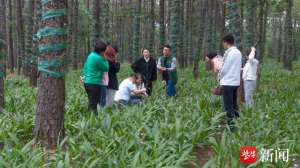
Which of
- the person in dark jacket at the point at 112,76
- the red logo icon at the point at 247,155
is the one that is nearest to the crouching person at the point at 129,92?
the person in dark jacket at the point at 112,76

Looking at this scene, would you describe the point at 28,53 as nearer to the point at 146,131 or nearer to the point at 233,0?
the point at 233,0

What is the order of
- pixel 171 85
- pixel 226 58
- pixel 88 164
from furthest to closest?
pixel 171 85 → pixel 226 58 → pixel 88 164

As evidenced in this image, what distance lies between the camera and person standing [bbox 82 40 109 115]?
348 inches

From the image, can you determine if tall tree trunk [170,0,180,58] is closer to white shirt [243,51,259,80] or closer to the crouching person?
white shirt [243,51,259,80]

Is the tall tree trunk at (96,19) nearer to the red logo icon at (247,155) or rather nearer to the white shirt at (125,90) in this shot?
the white shirt at (125,90)

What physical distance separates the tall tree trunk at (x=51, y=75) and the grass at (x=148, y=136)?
281 millimetres

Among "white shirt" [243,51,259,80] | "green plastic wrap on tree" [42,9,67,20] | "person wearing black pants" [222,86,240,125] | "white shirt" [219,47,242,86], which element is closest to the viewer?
"green plastic wrap on tree" [42,9,67,20]

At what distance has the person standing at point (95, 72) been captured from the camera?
8844 millimetres

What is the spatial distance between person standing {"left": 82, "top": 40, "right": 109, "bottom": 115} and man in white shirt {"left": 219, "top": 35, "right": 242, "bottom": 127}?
229cm

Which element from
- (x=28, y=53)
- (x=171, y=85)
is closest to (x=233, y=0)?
(x=171, y=85)

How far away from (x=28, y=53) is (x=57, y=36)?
1303 centimetres

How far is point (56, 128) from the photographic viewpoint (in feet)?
21.5

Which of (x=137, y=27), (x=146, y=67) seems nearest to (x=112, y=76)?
(x=146, y=67)

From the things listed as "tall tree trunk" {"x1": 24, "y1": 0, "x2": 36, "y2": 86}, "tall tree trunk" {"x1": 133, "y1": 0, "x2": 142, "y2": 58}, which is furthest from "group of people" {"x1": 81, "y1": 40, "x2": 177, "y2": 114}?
"tall tree trunk" {"x1": 133, "y1": 0, "x2": 142, "y2": 58}
